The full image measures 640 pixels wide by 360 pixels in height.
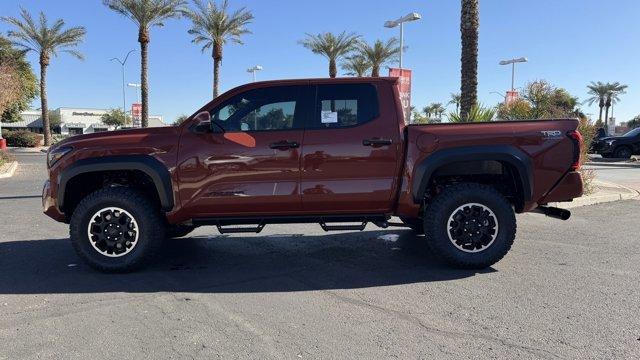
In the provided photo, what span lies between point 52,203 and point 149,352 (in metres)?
2.64

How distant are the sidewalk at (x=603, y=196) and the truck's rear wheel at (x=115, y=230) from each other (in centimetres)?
737

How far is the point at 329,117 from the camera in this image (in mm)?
5219

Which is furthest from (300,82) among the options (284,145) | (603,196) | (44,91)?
(44,91)

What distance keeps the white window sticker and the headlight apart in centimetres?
260

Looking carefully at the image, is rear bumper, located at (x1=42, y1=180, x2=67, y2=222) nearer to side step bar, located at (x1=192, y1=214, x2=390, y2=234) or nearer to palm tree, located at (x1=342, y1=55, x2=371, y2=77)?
side step bar, located at (x1=192, y1=214, x2=390, y2=234)

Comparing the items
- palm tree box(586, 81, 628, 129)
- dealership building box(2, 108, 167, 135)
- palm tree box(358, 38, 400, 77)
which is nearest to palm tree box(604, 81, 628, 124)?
palm tree box(586, 81, 628, 129)

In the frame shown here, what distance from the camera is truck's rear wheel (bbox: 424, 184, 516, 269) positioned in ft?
17.0

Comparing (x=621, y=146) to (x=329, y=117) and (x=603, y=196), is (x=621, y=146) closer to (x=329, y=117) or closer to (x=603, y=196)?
(x=603, y=196)

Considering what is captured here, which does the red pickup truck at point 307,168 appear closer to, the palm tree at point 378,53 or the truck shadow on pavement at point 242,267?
the truck shadow on pavement at point 242,267

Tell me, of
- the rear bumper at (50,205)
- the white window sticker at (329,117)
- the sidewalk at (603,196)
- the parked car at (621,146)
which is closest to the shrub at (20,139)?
the parked car at (621,146)

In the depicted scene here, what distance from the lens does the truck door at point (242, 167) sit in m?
5.08

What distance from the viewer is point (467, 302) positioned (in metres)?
4.33

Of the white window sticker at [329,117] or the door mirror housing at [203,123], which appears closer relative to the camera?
the door mirror housing at [203,123]

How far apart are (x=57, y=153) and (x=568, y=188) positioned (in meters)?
5.31
